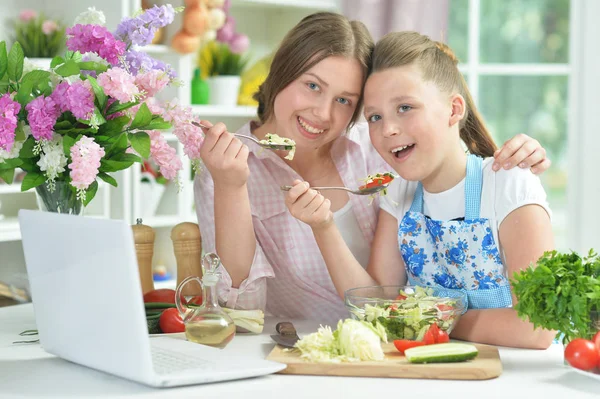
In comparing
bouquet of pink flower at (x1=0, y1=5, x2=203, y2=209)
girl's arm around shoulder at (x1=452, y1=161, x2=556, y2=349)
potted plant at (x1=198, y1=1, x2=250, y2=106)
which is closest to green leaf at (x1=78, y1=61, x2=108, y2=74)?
bouquet of pink flower at (x1=0, y1=5, x2=203, y2=209)

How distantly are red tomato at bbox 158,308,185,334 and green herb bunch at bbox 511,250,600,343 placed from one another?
672 mm

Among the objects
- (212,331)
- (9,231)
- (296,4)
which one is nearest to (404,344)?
(212,331)

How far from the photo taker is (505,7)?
386 centimetres

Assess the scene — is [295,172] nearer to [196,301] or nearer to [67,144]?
[196,301]

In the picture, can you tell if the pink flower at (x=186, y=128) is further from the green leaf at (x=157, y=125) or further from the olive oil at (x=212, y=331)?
the olive oil at (x=212, y=331)

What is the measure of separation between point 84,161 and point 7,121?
0.15 meters

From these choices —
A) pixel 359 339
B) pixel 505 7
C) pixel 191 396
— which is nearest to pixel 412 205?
pixel 359 339

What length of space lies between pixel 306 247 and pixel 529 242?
22.9 inches

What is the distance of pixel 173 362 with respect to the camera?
1421mm

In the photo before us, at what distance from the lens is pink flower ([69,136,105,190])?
4.94 feet

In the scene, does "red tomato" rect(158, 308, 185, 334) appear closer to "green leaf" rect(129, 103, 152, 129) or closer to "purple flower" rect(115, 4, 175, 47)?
"green leaf" rect(129, 103, 152, 129)

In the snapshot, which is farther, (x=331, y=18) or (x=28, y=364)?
(x=331, y=18)

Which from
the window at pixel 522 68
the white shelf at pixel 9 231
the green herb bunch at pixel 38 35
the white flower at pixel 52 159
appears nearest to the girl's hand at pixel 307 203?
the white flower at pixel 52 159

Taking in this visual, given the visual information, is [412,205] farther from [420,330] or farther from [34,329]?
[34,329]
